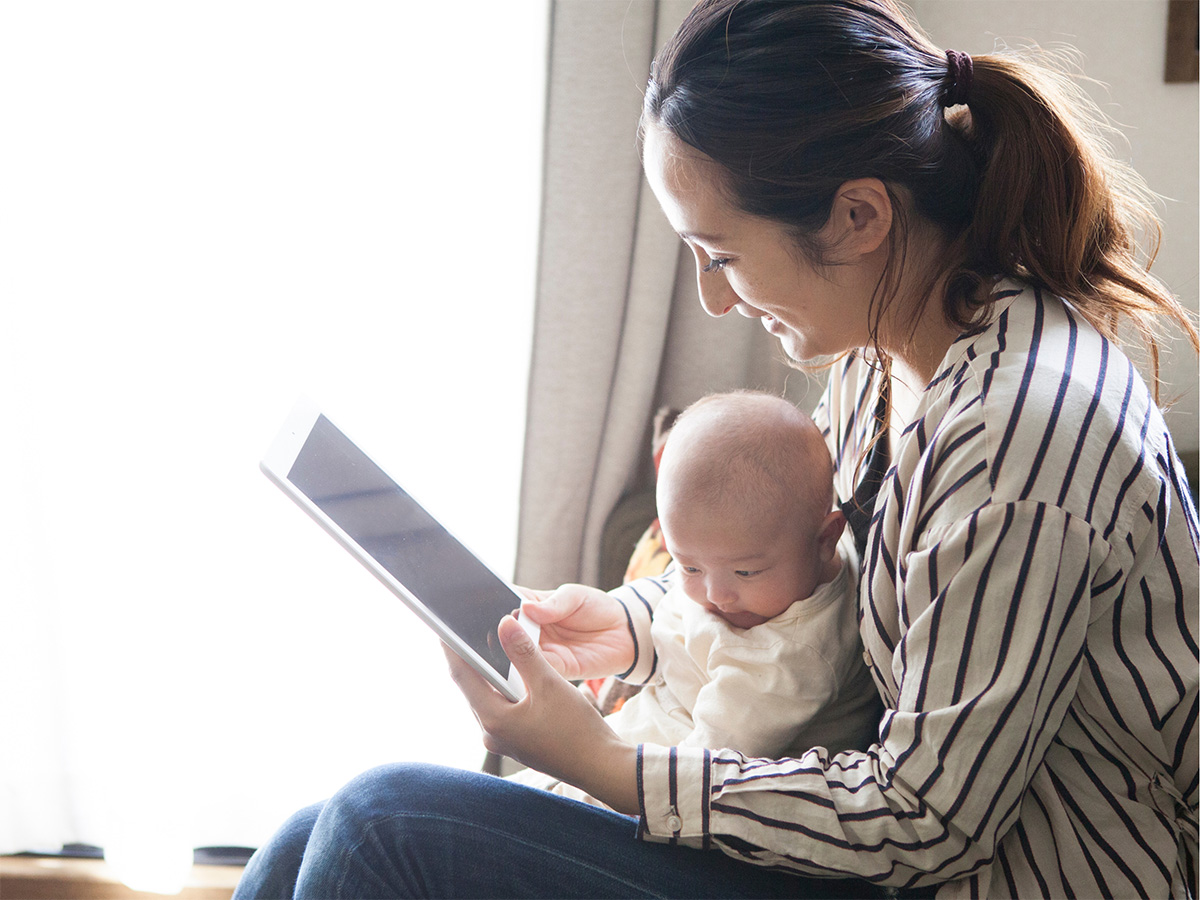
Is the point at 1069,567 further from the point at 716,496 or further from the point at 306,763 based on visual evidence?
the point at 306,763

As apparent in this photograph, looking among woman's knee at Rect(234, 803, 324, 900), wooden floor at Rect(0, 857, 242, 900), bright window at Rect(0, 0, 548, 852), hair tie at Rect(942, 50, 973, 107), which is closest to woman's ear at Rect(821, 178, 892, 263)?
hair tie at Rect(942, 50, 973, 107)

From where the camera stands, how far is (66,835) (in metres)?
1.73

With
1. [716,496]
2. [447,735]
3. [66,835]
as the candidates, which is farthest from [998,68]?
[66,835]

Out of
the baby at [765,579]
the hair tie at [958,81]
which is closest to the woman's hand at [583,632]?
the baby at [765,579]

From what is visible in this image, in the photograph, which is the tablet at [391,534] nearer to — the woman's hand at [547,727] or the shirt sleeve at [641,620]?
the woman's hand at [547,727]

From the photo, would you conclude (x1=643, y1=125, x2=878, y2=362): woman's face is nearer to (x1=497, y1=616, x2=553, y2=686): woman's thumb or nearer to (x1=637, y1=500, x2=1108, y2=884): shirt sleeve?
(x1=637, y1=500, x2=1108, y2=884): shirt sleeve

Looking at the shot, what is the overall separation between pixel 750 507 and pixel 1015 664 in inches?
13.0

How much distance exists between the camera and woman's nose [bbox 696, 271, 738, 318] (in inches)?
37.8

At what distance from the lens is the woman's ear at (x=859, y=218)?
2.72 feet

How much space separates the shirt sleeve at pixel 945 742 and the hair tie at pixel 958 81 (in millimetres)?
406

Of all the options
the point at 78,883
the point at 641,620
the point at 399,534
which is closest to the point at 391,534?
the point at 399,534

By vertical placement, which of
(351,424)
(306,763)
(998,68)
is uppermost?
(998,68)

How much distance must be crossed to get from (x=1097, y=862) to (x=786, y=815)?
0.26m

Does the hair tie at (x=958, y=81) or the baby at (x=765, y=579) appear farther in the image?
the baby at (x=765, y=579)
